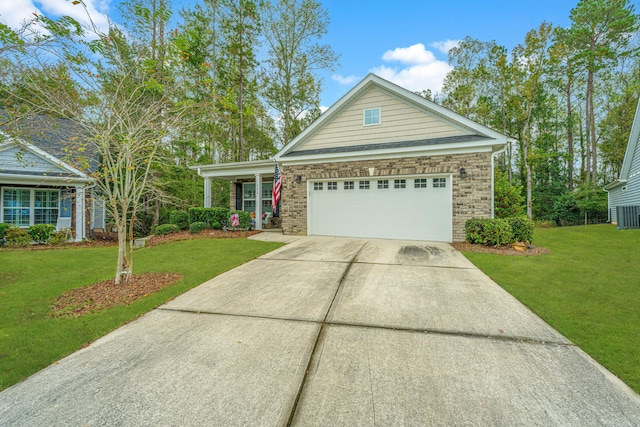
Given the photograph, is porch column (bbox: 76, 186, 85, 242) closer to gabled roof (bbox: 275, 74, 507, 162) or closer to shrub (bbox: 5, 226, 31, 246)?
shrub (bbox: 5, 226, 31, 246)

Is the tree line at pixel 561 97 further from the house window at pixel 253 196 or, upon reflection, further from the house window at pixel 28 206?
the house window at pixel 28 206

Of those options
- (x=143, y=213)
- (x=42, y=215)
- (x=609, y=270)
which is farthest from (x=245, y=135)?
(x=609, y=270)

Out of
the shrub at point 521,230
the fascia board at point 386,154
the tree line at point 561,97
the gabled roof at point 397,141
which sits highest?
the tree line at point 561,97

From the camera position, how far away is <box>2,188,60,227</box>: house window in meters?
11.2

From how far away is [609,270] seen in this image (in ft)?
18.3

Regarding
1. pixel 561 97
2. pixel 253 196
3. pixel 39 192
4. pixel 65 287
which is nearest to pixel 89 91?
pixel 65 287

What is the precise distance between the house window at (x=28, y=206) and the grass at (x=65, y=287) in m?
3.47

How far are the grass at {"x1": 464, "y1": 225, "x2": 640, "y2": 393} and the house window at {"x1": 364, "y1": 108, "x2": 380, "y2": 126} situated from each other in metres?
5.79

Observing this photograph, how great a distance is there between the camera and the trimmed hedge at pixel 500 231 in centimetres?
774

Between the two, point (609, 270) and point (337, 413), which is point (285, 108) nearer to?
point (609, 270)

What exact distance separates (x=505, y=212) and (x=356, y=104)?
23.4ft

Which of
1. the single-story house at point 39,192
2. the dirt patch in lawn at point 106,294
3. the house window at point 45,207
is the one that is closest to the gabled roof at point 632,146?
the dirt patch in lawn at point 106,294

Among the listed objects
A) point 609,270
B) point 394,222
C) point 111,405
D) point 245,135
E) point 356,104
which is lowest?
point 111,405

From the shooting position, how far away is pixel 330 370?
2426mm
